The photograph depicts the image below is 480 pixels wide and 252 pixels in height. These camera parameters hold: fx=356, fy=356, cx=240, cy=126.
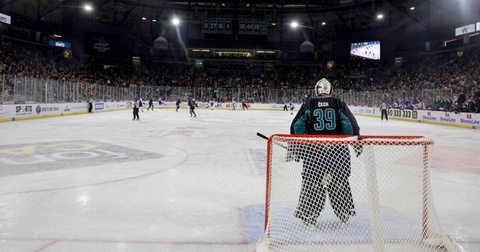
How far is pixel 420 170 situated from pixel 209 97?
1442 inches

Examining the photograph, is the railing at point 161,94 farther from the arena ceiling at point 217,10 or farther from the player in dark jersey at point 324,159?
the player in dark jersey at point 324,159

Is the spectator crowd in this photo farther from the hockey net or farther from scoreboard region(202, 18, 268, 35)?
the hockey net

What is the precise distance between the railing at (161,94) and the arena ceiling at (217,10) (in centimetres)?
871

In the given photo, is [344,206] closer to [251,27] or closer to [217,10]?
[251,27]

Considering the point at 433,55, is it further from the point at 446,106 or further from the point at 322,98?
the point at 322,98

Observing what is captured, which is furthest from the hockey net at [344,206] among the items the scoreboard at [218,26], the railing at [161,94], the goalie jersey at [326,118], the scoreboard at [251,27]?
the scoreboard at [218,26]

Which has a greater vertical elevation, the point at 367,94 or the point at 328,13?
the point at 328,13

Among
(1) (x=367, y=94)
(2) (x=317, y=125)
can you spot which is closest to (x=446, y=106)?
(1) (x=367, y=94)

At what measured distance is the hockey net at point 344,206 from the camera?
3.28 metres

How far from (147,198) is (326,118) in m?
2.76

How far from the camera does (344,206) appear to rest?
398 cm

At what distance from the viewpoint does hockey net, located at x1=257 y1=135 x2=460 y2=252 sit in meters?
3.28

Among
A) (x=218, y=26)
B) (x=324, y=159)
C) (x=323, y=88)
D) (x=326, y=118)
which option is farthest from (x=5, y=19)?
(x=324, y=159)

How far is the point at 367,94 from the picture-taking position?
98.0ft
